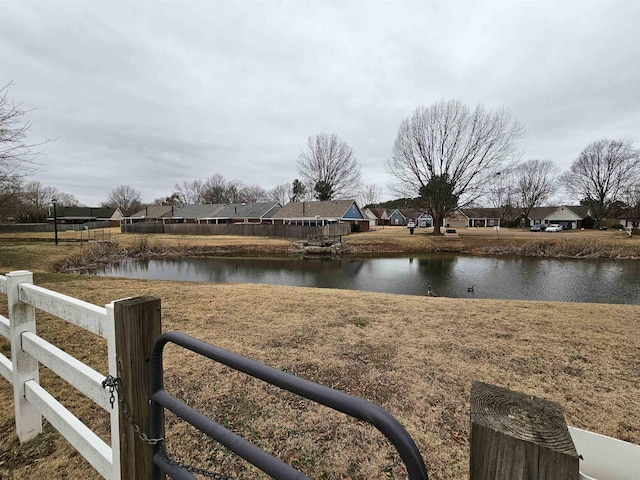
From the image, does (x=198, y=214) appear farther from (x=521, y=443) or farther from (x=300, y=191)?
(x=521, y=443)

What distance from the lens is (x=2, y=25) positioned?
24.1 ft

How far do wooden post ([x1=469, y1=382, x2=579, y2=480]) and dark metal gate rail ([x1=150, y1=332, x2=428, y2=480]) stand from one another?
171mm

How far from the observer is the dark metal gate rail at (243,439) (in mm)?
828

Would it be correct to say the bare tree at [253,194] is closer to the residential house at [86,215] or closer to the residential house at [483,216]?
the residential house at [86,215]

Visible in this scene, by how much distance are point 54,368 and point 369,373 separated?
3.03m

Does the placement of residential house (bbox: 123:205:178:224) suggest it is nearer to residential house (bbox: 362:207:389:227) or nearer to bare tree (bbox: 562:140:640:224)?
residential house (bbox: 362:207:389:227)

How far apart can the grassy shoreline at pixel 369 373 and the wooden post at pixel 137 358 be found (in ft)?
3.88

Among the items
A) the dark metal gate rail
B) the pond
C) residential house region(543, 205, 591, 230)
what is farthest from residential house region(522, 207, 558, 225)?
the dark metal gate rail

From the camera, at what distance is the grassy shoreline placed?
8.30 ft

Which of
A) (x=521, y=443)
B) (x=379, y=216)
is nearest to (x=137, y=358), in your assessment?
(x=521, y=443)

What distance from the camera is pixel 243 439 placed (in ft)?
3.55

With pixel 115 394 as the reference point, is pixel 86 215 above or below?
above

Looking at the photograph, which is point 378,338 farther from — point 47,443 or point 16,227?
point 16,227

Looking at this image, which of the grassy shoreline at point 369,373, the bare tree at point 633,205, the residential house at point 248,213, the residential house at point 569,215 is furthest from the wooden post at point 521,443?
the residential house at point 569,215
